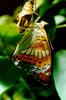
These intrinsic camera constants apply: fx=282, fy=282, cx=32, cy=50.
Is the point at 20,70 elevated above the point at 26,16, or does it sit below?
below

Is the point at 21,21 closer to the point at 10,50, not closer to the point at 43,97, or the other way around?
the point at 10,50

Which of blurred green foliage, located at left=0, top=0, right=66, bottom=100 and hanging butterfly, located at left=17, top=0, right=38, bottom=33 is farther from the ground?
hanging butterfly, located at left=17, top=0, right=38, bottom=33

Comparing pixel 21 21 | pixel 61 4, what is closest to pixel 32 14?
pixel 21 21

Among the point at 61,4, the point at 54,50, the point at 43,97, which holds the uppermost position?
the point at 61,4

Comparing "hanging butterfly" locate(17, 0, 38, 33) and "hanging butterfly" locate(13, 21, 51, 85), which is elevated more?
"hanging butterfly" locate(17, 0, 38, 33)
